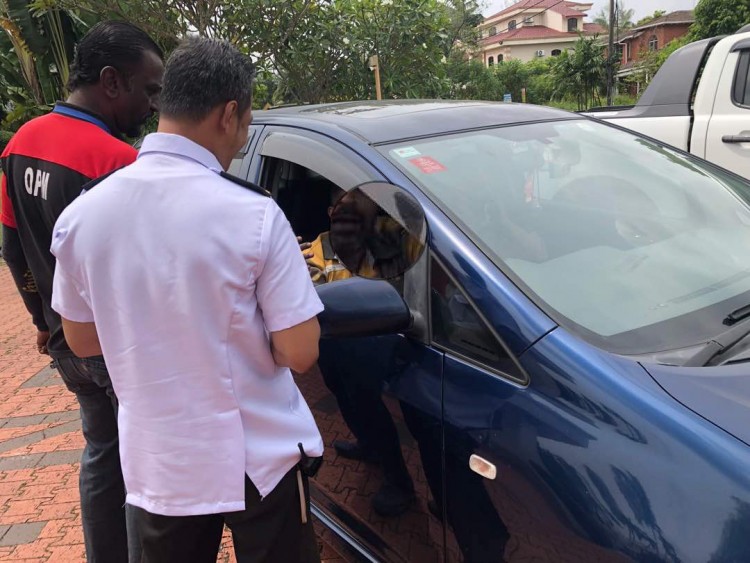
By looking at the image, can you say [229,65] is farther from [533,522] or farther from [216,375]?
[533,522]

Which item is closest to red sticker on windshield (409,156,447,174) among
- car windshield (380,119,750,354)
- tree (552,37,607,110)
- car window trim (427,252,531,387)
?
car windshield (380,119,750,354)

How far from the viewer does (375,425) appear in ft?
5.84

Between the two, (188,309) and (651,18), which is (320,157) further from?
(651,18)

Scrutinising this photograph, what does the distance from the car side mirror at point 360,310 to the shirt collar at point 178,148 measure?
0.43 meters

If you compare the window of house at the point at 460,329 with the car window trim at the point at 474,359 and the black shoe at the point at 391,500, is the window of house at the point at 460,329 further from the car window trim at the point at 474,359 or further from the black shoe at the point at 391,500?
the black shoe at the point at 391,500

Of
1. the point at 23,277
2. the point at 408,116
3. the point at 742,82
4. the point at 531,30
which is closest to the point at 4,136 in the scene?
the point at 23,277

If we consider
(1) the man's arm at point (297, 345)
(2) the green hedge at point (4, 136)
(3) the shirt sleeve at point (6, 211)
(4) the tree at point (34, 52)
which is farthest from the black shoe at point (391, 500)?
(2) the green hedge at point (4, 136)

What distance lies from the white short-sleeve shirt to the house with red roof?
6958cm

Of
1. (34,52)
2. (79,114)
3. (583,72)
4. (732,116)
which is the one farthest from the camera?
(583,72)

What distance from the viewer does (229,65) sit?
1.28 m

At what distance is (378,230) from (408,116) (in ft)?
1.71

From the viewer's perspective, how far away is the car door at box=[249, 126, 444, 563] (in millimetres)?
1609

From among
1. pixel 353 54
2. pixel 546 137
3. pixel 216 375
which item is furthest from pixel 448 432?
pixel 353 54

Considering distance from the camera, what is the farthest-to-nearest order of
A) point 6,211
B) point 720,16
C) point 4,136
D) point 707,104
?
point 720,16, point 4,136, point 707,104, point 6,211
